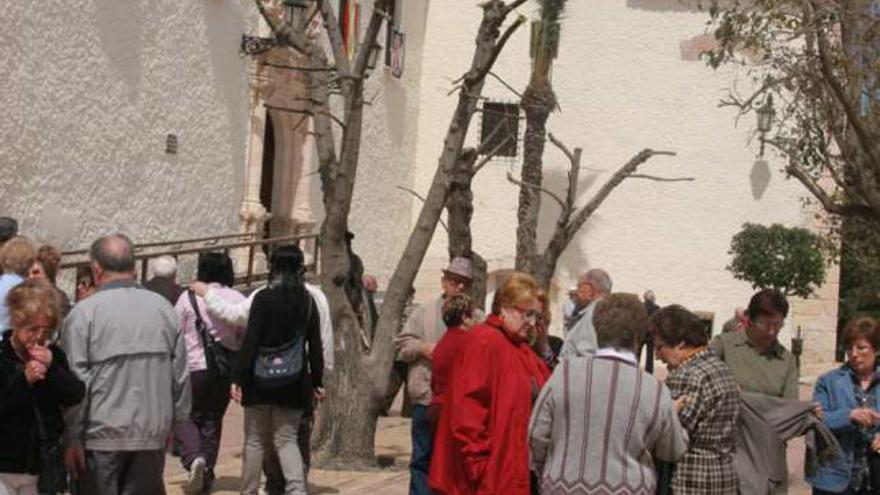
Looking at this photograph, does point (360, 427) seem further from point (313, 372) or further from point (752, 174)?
point (752, 174)

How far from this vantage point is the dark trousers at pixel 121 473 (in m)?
6.88

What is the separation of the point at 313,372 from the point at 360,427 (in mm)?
2856

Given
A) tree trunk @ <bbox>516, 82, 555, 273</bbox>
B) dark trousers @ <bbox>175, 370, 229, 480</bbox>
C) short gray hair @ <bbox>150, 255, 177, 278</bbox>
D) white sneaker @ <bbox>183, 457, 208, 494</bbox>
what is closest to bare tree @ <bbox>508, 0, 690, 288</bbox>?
tree trunk @ <bbox>516, 82, 555, 273</bbox>

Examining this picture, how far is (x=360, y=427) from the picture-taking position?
11.8 meters

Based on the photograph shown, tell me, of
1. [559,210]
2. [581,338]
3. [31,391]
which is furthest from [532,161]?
[31,391]

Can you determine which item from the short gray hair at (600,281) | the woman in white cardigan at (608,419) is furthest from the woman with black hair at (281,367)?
the woman in white cardigan at (608,419)

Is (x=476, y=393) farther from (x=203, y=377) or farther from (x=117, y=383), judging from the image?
(x=203, y=377)

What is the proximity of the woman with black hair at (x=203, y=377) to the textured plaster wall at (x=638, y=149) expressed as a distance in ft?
65.7

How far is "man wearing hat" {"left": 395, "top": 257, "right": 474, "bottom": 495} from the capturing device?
8195 mm

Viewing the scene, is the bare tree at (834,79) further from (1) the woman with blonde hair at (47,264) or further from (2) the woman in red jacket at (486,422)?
(1) the woman with blonde hair at (47,264)

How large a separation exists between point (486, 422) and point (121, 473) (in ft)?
5.57

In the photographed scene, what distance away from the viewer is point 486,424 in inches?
256

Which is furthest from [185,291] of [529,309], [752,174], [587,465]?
[752,174]

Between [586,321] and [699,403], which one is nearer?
[699,403]
